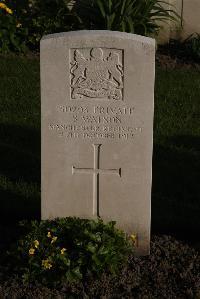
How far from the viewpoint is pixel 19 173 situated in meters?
6.70

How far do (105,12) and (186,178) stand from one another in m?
4.46

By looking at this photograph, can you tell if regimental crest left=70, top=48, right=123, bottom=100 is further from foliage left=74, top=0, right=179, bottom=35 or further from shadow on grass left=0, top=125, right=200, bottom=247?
foliage left=74, top=0, right=179, bottom=35

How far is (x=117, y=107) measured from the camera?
4.93 metres

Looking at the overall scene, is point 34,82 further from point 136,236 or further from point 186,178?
point 136,236

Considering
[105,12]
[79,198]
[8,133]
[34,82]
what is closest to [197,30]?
[105,12]

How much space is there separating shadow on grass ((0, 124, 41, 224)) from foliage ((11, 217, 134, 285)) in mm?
845

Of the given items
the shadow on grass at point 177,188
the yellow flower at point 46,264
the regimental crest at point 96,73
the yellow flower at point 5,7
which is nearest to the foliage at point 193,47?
the yellow flower at point 5,7

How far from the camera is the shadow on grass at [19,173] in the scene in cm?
600

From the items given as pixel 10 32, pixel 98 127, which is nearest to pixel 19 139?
pixel 98 127

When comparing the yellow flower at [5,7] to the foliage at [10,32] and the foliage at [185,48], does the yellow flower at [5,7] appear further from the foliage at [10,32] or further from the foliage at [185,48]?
the foliage at [185,48]

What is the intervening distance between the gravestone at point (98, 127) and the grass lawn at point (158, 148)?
748mm

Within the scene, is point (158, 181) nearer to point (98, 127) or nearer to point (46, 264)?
point (98, 127)

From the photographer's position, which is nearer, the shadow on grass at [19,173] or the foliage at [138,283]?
the foliage at [138,283]

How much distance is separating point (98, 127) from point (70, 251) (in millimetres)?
925
